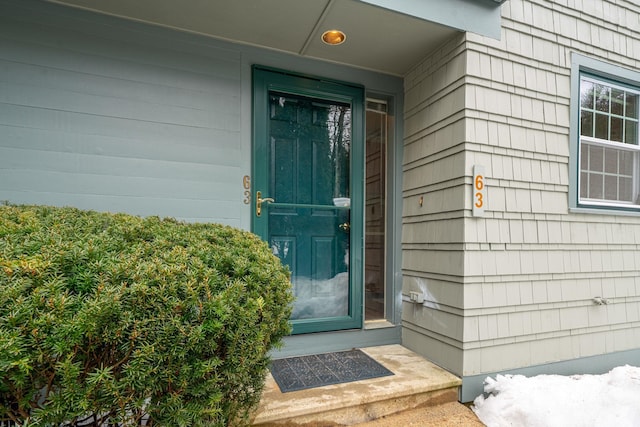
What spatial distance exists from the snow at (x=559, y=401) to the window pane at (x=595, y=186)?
1527 millimetres

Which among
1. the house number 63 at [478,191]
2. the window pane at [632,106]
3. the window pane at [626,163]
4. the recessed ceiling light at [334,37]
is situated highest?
the recessed ceiling light at [334,37]

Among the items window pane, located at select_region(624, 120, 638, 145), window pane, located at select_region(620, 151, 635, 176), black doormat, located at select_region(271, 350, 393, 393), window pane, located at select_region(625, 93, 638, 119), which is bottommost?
black doormat, located at select_region(271, 350, 393, 393)

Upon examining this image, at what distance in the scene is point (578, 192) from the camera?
9.29 feet

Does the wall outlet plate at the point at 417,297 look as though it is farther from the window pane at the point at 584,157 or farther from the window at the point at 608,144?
the window pane at the point at 584,157

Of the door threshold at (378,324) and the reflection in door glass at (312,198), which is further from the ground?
the reflection in door glass at (312,198)

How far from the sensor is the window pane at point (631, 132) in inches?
125

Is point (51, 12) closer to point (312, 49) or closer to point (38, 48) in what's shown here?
point (38, 48)

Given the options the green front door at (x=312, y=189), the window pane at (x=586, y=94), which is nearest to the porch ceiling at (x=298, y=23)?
the green front door at (x=312, y=189)

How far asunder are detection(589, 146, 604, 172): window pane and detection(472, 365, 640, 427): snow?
5.78 ft

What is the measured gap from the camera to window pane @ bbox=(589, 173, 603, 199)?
Answer: 3.07 m

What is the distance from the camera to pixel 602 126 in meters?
3.06

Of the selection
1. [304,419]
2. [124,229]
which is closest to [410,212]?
[304,419]

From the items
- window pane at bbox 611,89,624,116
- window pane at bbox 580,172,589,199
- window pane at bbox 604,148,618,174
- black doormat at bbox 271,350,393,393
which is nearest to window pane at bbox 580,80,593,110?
window pane at bbox 611,89,624,116

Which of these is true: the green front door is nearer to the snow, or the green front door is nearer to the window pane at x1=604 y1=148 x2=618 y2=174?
the snow
